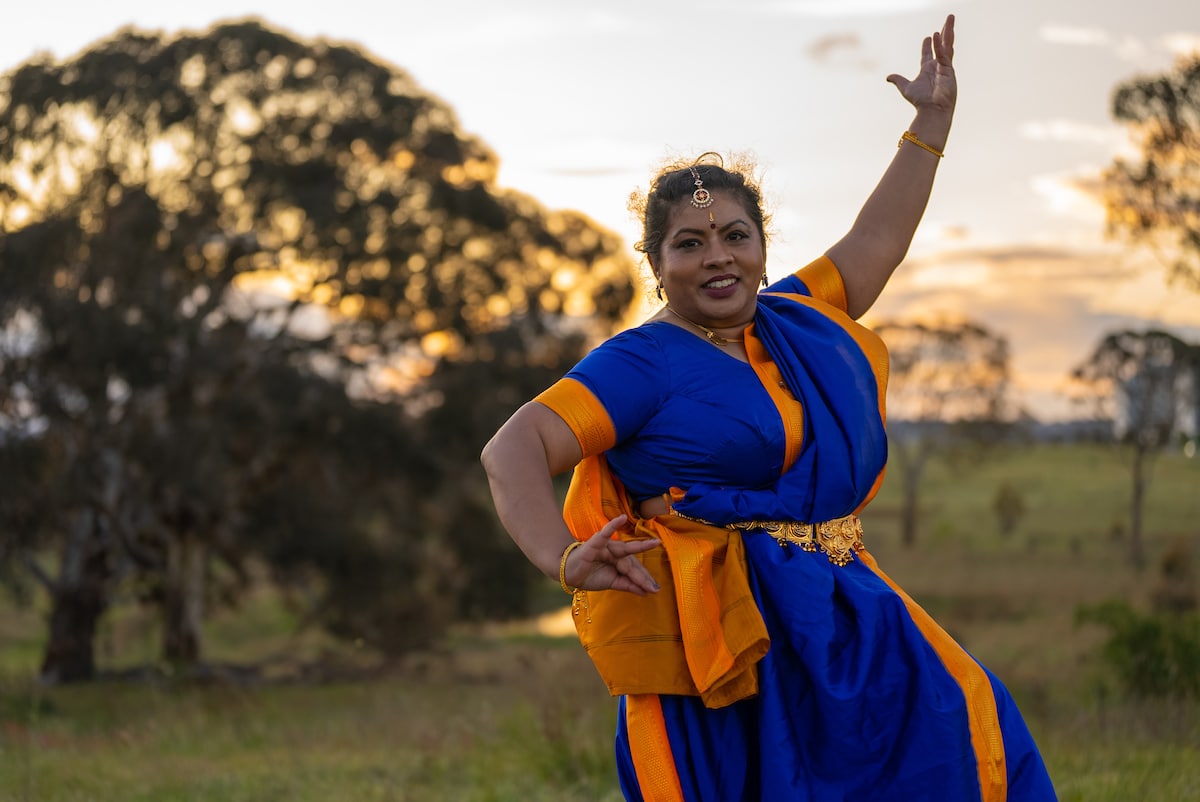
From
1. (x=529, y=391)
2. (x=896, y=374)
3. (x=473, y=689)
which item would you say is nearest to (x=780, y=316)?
(x=473, y=689)

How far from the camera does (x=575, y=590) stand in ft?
8.81

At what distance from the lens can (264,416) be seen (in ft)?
58.6

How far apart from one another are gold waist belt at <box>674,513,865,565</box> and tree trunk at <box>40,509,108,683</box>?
17525 millimetres

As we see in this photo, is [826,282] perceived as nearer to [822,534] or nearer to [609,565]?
[822,534]

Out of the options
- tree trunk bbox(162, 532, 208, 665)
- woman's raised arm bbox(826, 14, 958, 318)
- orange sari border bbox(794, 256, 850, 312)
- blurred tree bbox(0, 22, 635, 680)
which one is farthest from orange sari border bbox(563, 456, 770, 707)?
tree trunk bbox(162, 532, 208, 665)

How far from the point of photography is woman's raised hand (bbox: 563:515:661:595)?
2.50 meters

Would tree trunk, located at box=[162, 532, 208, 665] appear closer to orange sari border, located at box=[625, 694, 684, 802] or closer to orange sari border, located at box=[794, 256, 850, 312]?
orange sari border, located at box=[794, 256, 850, 312]

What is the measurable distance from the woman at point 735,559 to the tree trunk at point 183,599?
17.3 m

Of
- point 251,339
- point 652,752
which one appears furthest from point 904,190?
point 251,339

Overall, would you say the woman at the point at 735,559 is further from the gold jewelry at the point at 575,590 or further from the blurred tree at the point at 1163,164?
the blurred tree at the point at 1163,164

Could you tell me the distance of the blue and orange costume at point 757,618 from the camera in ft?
8.79

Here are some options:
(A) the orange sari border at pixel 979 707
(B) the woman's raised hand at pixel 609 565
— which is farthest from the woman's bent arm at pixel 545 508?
(A) the orange sari border at pixel 979 707

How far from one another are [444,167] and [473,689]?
778 centimetres

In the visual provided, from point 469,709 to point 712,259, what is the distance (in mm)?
8168
